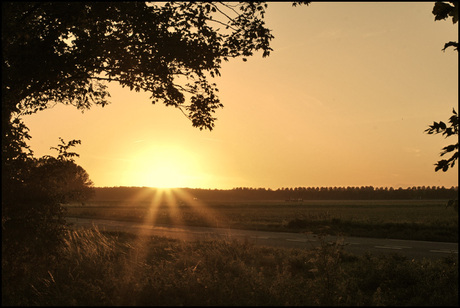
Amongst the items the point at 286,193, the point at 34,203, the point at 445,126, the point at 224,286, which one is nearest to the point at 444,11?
the point at 445,126

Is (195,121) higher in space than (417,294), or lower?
higher

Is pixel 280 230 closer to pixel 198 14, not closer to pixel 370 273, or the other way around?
pixel 370 273

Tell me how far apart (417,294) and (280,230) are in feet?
62.4

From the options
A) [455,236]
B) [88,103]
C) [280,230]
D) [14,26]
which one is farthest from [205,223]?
[14,26]

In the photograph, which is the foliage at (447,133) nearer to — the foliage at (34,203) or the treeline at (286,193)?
the foliage at (34,203)

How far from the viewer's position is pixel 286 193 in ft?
616

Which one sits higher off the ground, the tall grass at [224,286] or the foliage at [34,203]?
the foliage at [34,203]

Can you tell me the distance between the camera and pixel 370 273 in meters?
9.69

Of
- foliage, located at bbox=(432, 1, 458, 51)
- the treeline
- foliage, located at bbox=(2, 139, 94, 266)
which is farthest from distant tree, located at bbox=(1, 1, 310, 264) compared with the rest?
the treeline

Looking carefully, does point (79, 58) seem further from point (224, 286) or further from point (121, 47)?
point (224, 286)

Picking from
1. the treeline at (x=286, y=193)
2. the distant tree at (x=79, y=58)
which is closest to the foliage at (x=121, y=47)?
the distant tree at (x=79, y=58)

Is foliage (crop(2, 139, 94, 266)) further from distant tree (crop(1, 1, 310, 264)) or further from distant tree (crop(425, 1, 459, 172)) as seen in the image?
distant tree (crop(425, 1, 459, 172))

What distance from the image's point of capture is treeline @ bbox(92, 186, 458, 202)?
167125mm

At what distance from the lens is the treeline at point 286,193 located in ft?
548
